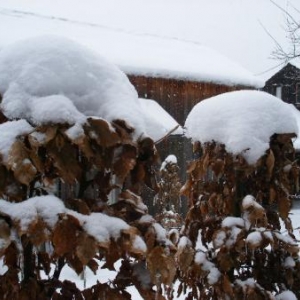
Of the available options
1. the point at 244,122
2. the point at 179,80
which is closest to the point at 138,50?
the point at 179,80

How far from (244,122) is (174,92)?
9762mm

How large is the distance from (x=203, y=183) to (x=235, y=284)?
33.2 inches

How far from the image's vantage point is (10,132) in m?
1.59

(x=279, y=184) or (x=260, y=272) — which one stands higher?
(x=279, y=184)

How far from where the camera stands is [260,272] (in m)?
3.19

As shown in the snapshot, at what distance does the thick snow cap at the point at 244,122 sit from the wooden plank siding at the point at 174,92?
8.67 m

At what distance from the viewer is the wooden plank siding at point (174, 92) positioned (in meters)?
12.1

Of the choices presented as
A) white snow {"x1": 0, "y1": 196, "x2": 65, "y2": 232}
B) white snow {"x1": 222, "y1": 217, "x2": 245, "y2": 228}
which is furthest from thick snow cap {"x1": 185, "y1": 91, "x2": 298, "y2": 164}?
white snow {"x1": 0, "y1": 196, "x2": 65, "y2": 232}

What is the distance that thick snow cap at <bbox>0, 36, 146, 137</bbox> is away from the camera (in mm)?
1706

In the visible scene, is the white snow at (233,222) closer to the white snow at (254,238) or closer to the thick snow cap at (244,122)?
the white snow at (254,238)

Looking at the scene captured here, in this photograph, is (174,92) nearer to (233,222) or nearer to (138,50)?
(138,50)

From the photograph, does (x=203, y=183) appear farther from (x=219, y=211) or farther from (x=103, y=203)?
(x=103, y=203)

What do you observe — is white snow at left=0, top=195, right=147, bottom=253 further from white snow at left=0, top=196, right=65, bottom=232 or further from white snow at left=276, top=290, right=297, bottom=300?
white snow at left=276, top=290, right=297, bottom=300

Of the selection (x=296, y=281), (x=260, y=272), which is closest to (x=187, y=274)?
(x=260, y=272)
